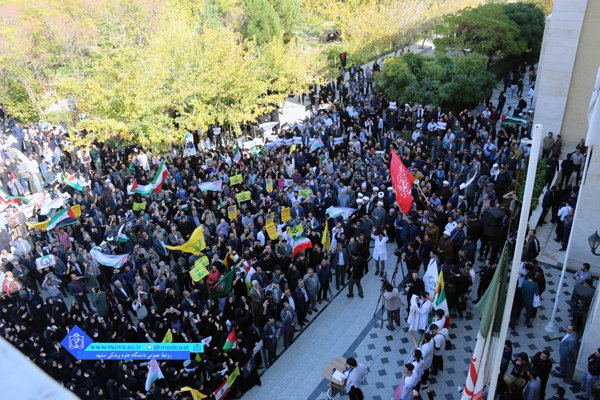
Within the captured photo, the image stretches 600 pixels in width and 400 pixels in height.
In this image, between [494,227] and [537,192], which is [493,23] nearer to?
[537,192]

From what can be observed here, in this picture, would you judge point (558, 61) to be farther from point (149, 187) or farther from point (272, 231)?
point (149, 187)

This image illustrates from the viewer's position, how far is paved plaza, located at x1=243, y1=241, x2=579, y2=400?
470 inches

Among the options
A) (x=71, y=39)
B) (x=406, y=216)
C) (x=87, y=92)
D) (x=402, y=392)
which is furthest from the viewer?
(x=71, y=39)

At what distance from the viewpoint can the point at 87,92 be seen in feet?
70.5

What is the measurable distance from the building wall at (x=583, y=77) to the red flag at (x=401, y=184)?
356 inches

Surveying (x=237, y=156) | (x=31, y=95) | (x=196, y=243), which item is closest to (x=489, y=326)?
(x=196, y=243)

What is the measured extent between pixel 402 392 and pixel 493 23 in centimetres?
2821

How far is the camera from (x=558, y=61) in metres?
19.4

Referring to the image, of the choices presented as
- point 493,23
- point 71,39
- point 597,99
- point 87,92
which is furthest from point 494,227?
point 71,39

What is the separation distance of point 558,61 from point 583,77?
3.53 ft

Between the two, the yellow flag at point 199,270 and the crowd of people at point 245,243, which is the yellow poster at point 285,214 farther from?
the yellow flag at point 199,270

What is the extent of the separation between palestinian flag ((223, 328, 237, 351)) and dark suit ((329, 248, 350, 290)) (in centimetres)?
416

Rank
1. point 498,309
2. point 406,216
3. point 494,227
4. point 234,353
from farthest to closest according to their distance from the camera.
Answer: point 406,216 → point 494,227 → point 234,353 → point 498,309

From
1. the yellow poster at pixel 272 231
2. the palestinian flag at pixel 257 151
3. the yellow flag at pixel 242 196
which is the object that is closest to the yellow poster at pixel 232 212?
the yellow flag at pixel 242 196
